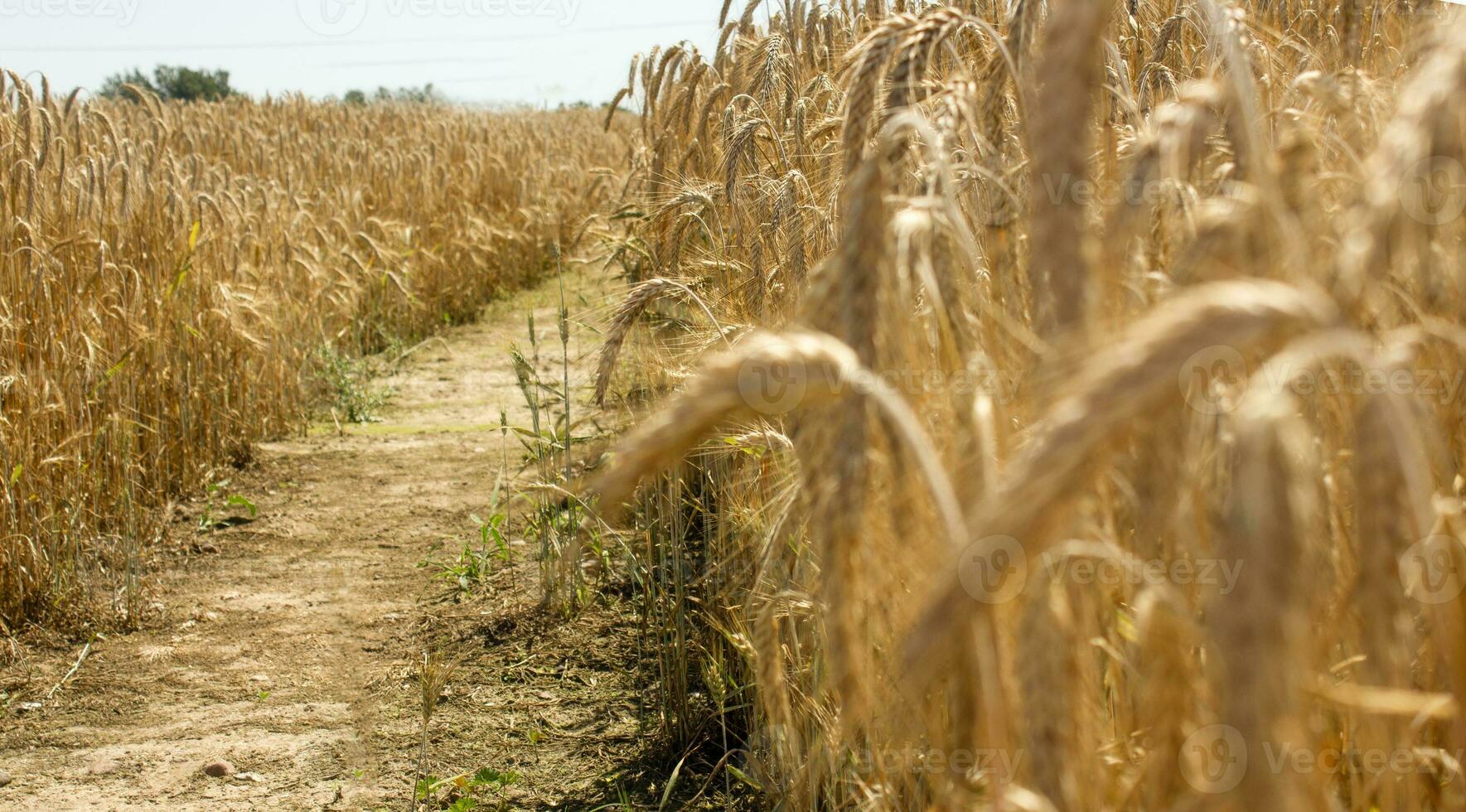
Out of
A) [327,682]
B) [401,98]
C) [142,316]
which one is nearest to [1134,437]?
[327,682]

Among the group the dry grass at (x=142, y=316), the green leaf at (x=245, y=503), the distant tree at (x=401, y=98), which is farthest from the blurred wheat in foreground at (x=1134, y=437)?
the distant tree at (x=401, y=98)

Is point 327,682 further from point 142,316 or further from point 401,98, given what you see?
point 401,98

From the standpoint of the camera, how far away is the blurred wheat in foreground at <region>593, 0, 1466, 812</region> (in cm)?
71

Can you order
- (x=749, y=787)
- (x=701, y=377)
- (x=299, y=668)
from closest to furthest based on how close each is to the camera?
(x=701, y=377), (x=749, y=787), (x=299, y=668)

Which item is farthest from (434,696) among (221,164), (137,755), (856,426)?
(221,164)

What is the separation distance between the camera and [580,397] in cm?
590

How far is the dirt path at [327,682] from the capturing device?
2.77m

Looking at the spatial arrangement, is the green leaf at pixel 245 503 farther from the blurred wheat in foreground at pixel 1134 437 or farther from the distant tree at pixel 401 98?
the distant tree at pixel 401 98

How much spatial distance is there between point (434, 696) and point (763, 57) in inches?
100

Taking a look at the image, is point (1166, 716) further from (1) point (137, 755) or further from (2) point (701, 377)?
(1) point (137, 755)

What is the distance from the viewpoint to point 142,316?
433 centimetres

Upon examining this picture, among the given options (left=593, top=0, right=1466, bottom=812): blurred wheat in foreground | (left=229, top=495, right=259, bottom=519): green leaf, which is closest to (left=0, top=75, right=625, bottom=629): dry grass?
(left=229, top=495, right=259, bottom=519): green leaf

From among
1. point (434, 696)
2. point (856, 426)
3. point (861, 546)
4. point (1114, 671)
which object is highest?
point (856, 426)

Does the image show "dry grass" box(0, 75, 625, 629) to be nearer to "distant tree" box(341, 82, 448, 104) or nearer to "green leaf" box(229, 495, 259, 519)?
"green leaf" box(229, 495, 259, 519)
